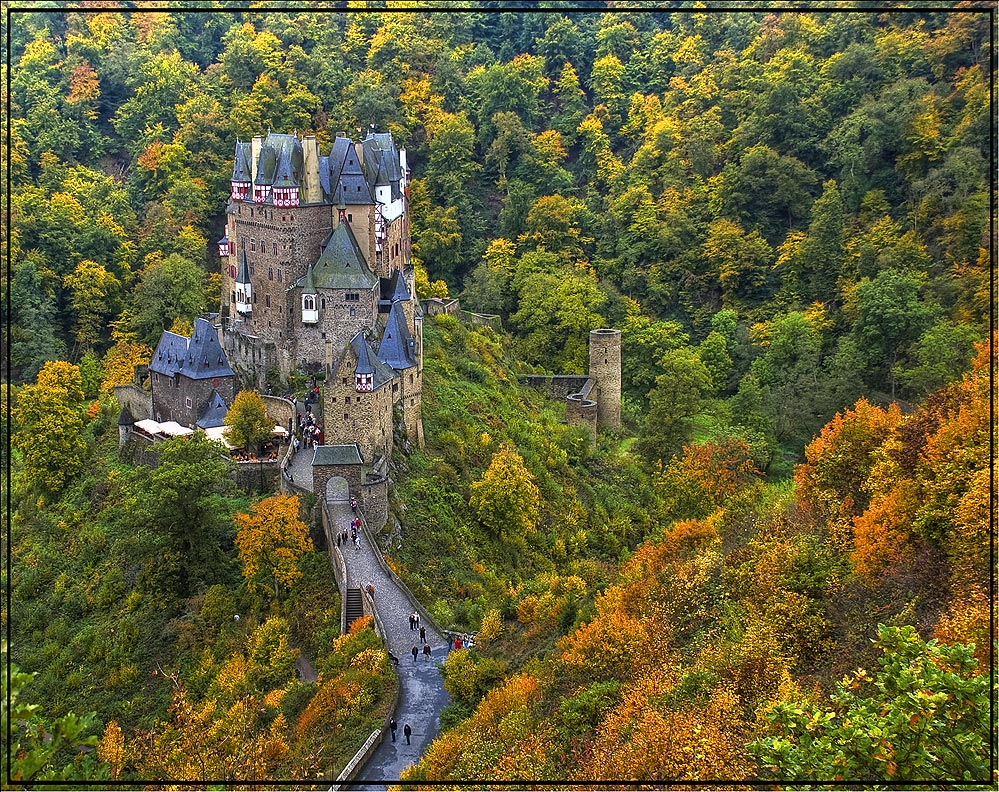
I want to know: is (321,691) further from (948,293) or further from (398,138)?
(398,138)

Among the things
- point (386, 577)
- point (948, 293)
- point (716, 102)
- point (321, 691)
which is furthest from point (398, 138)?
point (321, 691)

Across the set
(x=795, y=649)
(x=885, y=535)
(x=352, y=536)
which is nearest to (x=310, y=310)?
(x=352, y=536)

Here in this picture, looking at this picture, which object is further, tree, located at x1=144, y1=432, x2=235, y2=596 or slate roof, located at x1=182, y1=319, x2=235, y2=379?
slate roof, located at x1=182, y1=319, x2=235, y2=379

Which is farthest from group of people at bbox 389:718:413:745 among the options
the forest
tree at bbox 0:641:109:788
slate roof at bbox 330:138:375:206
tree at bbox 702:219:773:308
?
tree at bbox 702:219:773:308

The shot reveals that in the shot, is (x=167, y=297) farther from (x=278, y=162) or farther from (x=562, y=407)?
(x=562, y=407)

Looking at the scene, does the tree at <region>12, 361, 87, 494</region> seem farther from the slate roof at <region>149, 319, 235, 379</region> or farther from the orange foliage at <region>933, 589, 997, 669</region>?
the orange foliage at <region>933, 589, 997, 669</region>

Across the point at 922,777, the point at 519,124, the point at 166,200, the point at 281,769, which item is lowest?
the point at 281,769
